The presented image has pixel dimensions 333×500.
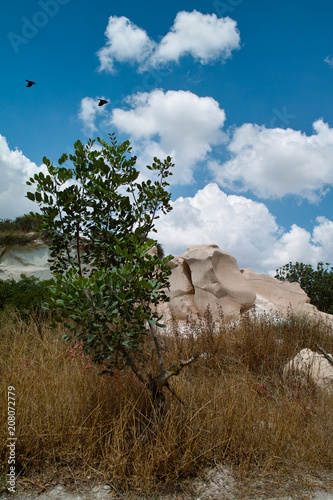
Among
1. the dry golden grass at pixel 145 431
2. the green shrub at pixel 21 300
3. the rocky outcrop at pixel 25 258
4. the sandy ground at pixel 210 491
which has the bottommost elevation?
the sandy ground at pixel 210 491

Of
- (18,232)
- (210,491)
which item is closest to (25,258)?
(18,232)

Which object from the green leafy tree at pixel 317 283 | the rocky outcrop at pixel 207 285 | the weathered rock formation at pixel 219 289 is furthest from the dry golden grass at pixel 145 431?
the green leafy tree at pixel 317 283

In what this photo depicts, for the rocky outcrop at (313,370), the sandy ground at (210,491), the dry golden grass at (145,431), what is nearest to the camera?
the sandy ground at (210,491)

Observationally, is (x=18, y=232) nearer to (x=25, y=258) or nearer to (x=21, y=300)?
(x=25, y=258)

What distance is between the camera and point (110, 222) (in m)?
3.96

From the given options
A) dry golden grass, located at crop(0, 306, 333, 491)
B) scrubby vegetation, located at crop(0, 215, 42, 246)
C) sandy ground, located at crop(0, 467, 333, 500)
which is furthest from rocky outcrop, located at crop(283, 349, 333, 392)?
scrubby vegetation, located at crop(0, 215, 42, 246)

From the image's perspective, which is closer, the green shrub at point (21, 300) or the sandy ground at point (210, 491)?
the sandy ground at point (210, 491)

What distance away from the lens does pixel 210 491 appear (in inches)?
117

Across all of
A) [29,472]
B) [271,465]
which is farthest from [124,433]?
[271,465]

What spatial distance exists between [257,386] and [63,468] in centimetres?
259

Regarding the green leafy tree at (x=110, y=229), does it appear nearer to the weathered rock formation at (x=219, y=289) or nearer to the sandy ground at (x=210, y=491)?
the sandy ground at (x=210, y=491)

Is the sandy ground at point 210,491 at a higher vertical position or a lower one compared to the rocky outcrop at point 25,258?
lower

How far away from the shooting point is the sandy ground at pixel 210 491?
2893 millimetres

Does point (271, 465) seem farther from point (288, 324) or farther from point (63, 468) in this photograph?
point (288, 324)
